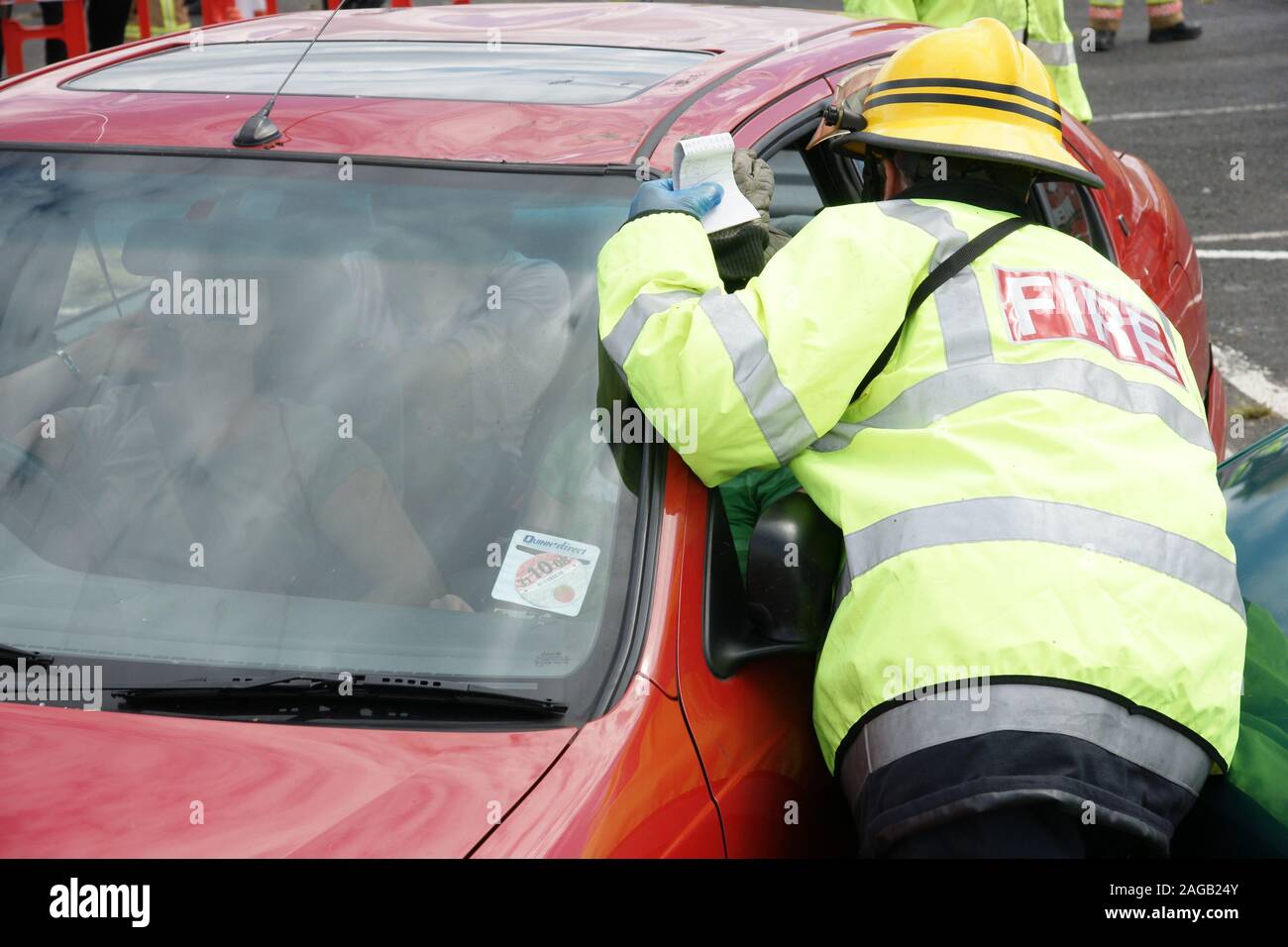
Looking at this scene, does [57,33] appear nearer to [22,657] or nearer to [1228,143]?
[1228,143]

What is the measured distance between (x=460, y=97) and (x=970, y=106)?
2.62 ft

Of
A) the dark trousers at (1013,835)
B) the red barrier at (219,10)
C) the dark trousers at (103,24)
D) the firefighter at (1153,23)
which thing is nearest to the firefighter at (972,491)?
the dark trousers at (1013,835)

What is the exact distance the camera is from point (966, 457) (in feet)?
6.02

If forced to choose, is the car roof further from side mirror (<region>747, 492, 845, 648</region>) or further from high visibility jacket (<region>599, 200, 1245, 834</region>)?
side mirror (<region>747, 492, 845, 648</region>)

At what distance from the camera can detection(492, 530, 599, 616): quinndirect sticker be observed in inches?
72.2

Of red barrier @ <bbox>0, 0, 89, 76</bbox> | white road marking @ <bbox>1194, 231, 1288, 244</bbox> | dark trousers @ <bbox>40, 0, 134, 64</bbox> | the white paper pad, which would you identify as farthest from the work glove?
dark trousers @ <bbox>40, 0, 134, 64</bbox>

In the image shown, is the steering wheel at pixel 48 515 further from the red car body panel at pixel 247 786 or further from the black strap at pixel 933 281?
the black strap at pixel 933 281

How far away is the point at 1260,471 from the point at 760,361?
116 centimetres

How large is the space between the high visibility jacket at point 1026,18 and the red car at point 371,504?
10.4 ft

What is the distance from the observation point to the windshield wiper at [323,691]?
1.75 meters
